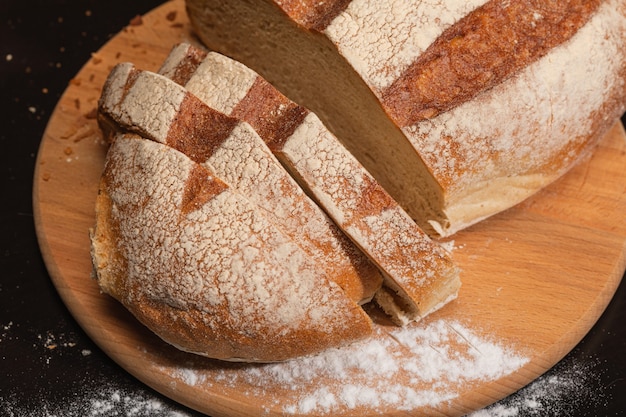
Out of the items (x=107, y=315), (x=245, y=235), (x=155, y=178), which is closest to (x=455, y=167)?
(x=245, y=235)

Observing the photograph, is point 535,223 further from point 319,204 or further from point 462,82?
point 319,204

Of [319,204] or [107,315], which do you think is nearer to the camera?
[319,204]

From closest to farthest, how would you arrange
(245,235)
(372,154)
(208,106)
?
(245,235), (208,106), (372,154)

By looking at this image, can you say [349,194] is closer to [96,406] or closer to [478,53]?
[478,53]

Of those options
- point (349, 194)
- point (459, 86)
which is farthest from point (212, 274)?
point (459, 86)

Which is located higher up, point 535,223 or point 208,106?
point 208,106

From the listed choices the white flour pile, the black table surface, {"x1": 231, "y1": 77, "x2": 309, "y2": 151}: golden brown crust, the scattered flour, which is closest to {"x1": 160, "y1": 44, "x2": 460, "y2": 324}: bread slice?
{"x1": 231, "y1": 77, "x2": 309, "y2": 151}: golden brown crust

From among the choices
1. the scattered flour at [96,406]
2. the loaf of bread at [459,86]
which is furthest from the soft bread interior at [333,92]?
the scattered flour at [96,406]

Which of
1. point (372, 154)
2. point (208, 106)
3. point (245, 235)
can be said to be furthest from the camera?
point (372, 154)
